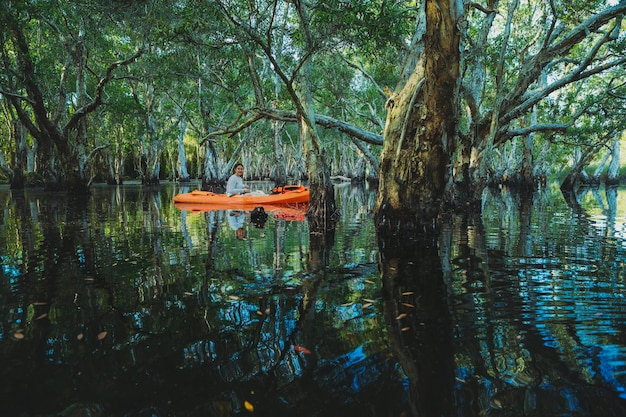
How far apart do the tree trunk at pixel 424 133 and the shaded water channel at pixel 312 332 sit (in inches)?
40.0

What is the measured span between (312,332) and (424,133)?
4316 mm

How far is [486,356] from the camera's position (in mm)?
2559

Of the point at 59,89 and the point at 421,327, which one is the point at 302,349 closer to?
the point at 421,327

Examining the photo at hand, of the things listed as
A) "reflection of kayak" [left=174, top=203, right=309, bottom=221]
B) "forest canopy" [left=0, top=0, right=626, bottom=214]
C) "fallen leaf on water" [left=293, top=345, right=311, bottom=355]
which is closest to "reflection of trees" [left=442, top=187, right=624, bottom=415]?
"fallen leaf on water" [left=293, top=345, right=311, bottom=355]

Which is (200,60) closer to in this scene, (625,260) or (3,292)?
(3,292)

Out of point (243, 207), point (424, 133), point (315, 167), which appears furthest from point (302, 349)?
point (243, 207)

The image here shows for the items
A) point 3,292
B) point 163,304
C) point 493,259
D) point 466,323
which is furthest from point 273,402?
point 493,259

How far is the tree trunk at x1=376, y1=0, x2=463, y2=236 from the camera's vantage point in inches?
205

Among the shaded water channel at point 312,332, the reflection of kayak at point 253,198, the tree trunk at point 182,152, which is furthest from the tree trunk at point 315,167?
the tree trunk at point 182,152

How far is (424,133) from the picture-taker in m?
6.38

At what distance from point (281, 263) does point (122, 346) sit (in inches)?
113

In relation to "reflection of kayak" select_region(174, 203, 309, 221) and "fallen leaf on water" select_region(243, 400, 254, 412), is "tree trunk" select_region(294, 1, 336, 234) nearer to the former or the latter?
"reflection of kayak" select_region(174, 203, 309, 221)

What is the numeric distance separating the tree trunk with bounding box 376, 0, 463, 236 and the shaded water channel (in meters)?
1.02

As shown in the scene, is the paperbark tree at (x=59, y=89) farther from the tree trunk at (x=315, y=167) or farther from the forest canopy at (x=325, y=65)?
the tree trunk at (x=315, y=167)
